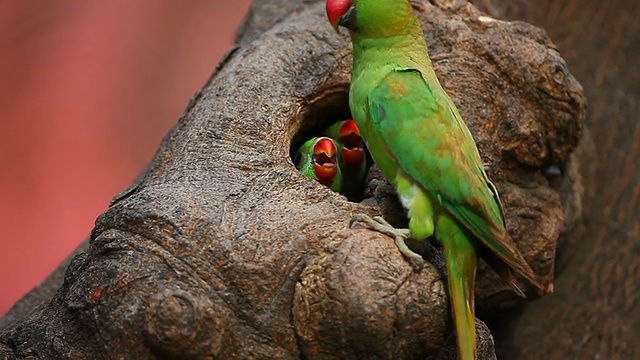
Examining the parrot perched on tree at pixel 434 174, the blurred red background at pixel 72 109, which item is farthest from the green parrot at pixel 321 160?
the blurred red background at pixel 72 109

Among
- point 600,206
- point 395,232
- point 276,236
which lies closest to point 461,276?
point 395,232

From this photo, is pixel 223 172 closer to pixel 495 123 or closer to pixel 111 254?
pixel 111 254

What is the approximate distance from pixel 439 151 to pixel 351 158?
697 mm

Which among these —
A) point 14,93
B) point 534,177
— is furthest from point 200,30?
point 534,177

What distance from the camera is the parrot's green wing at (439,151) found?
207 centimetres

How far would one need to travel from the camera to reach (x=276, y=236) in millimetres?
2023

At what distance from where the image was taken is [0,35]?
129 inches

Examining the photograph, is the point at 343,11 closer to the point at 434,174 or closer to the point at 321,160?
the point at 321,160

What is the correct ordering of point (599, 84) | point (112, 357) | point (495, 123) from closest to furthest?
point (112, 357) < point (495, 123) < point (599, 84)

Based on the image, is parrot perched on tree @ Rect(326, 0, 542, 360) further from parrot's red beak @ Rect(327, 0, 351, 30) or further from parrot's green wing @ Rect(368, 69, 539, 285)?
parrot's red beak @ Rect(327, 0, 351, 30)

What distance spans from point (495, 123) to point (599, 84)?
4.40 ft

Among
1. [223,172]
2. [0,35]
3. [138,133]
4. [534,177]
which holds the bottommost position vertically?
[534,177]

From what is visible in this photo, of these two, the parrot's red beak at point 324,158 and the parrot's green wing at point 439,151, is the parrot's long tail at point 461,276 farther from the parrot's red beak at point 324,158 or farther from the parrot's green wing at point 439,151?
the parrot's red beak at point 324,158

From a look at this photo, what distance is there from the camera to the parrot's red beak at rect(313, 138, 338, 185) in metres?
2.64
